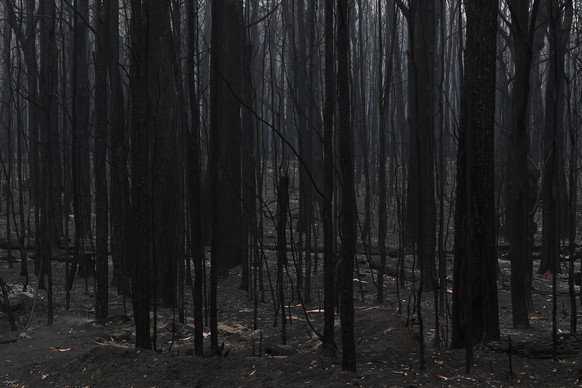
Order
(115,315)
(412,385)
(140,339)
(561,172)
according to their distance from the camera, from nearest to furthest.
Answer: (412,385) < (140,339) < (115,315) < (561,172)

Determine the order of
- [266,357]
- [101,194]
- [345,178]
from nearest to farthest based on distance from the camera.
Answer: [345,178], [266,357], [101,194]

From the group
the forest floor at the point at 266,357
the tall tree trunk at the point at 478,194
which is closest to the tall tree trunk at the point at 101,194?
the forest floor at the point at 266,357

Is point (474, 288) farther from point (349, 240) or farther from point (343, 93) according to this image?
point (343, 93)

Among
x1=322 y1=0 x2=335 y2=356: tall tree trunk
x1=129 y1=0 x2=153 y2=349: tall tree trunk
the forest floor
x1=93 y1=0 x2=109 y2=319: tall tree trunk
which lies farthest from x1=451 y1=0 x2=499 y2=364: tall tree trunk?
x1=93 y1=0 x2=109 y2=319: tall tree trunk

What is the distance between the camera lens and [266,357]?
4.45 metres

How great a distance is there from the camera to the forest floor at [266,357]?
3.81 metres

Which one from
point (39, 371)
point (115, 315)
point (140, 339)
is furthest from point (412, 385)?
point (115, 315)

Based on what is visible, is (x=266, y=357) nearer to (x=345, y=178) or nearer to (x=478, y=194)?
(x=345, y=178)

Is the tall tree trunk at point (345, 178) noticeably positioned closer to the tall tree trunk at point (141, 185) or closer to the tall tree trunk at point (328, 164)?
the tall tree trunk at point (328, 164)

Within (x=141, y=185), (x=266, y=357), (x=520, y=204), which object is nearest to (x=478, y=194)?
(x=520, y=204)

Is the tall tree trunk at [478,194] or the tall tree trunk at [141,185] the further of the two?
the tall tree trunk at [141,185]

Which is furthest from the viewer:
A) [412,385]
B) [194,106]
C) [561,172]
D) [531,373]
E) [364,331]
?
[561,172]

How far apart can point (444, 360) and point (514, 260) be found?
1554mm

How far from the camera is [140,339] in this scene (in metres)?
4.75
